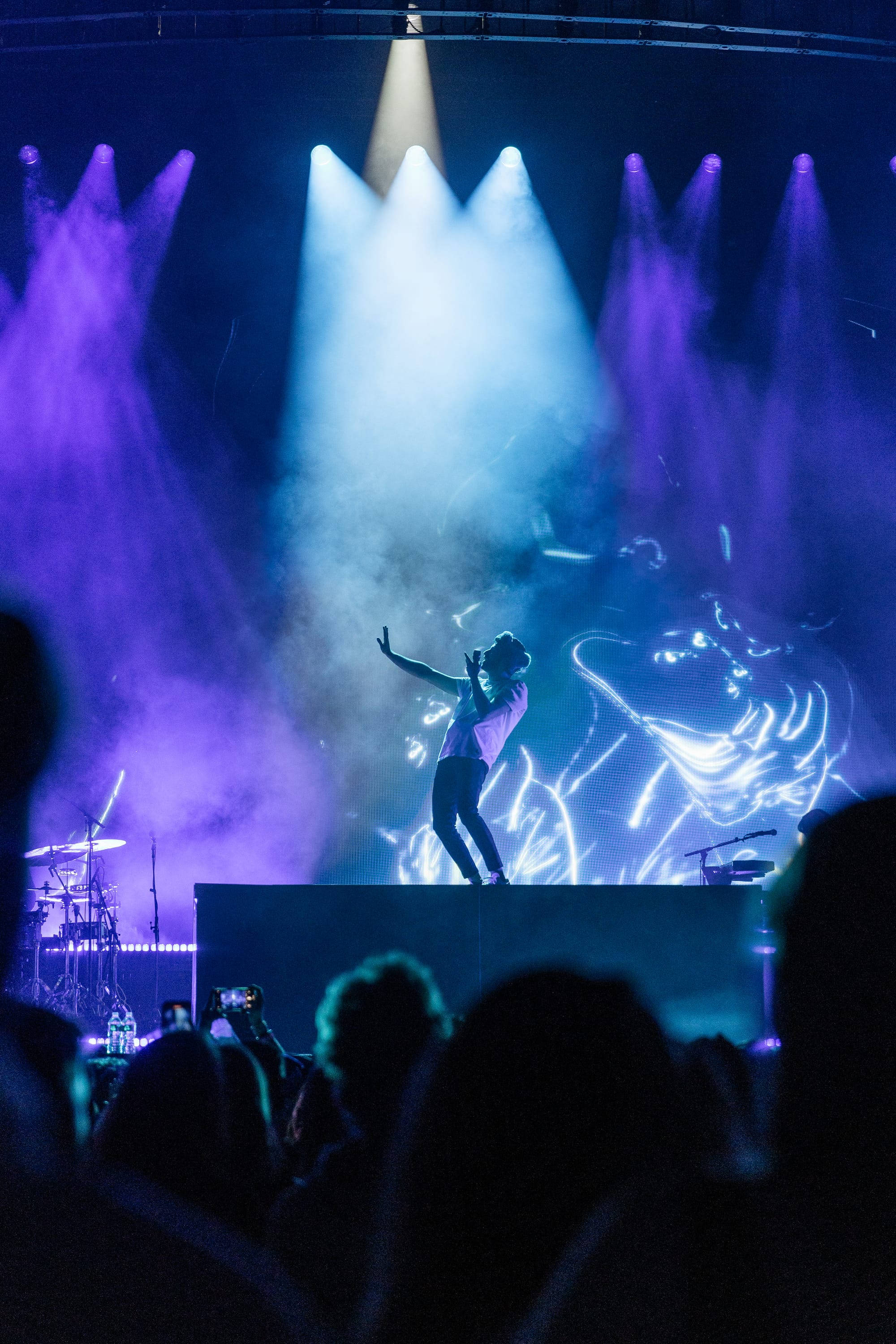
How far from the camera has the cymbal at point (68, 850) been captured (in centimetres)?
788

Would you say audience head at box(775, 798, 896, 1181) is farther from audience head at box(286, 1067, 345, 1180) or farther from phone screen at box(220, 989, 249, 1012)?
phone screen at box(220, 989, 249, 1012)

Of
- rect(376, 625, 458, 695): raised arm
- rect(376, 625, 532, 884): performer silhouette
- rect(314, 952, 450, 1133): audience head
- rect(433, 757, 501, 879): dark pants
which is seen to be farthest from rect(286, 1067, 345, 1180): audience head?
rect(376, 625, 458, 695): raised arm

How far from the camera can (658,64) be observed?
31.9ft

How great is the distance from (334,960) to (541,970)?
4.49 m

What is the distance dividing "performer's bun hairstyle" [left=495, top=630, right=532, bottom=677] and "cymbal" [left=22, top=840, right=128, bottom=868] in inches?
136

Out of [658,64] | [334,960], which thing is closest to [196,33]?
[658,64]

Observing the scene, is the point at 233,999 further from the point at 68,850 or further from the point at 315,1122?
the point at 68,850

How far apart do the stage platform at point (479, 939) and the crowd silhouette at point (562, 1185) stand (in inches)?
164

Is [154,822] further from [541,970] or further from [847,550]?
[541,970]

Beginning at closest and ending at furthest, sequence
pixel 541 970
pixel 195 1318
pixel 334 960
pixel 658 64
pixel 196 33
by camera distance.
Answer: pixel 195 1318 → pixel 541 970 → pixel 334 960 → pixel 196 33 → pixel 658 64

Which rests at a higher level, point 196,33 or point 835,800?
point 196,33

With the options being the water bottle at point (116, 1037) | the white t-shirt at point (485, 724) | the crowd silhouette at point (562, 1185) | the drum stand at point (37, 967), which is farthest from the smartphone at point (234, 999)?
the drum stand at point (37, 967)

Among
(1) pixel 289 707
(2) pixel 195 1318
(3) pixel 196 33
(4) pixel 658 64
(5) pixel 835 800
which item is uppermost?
(4) pixel 658 64

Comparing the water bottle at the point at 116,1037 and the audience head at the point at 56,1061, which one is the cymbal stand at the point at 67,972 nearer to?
the water bottle at the point at 116,1037
